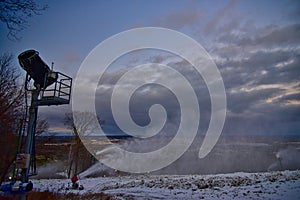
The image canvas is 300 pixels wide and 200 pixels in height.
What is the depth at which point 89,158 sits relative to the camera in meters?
30.7

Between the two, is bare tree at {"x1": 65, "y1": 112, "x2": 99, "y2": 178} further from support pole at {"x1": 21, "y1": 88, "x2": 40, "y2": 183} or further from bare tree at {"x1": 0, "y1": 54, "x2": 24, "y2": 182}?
support pole at {"x1": 21, "y1": 88, "x2": 40, "y2": 183}

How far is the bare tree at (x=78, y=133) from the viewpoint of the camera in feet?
91.0

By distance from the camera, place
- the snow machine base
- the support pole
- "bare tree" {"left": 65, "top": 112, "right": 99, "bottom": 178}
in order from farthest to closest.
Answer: "bare tree" {"left": 65, "top": 112, "right": 99, "bottom": 178}
the support pole
the snow machine base

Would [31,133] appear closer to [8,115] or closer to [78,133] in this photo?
[8,115]

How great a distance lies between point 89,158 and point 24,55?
2419 cm

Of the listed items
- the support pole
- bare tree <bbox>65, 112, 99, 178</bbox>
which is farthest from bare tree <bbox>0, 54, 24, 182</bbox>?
bare tree <bbox>65, 112, 99, 178</bbox>

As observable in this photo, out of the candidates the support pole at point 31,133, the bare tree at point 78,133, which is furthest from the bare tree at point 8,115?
the bare tree at point 78,133

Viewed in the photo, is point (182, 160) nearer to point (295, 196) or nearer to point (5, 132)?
point (295, 196)

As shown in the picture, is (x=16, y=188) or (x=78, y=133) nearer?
(x=16, y=188)

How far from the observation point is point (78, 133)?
27.6m

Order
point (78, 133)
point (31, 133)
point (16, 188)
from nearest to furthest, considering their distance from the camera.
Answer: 1. point (16, 188)
2. point (31, 133)
3. point (78, 133)

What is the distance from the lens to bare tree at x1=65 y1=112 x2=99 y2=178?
27.8m

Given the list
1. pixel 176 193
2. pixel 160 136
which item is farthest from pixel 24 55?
pixel 160 136

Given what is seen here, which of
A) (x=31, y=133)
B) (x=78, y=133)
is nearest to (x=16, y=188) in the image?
(x=31, y=133)
